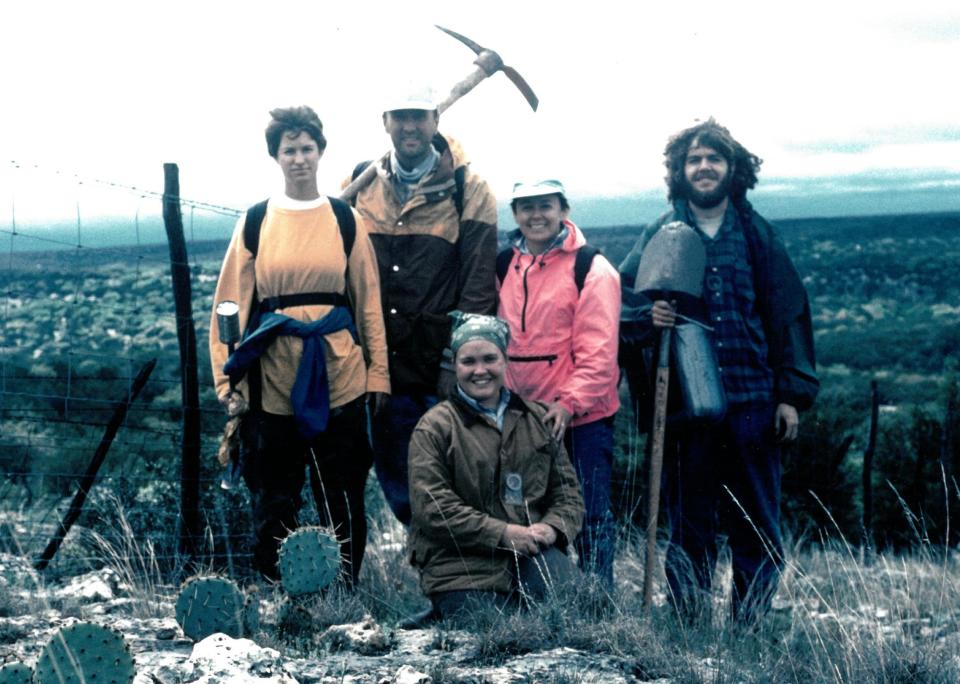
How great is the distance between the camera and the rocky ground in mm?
3439

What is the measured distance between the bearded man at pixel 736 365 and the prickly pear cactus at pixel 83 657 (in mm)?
2562

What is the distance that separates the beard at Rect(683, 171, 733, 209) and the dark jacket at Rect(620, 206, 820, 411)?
8 centimetres

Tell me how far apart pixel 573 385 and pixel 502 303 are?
518 millimetres

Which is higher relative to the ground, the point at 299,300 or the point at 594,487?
the point at 299,300

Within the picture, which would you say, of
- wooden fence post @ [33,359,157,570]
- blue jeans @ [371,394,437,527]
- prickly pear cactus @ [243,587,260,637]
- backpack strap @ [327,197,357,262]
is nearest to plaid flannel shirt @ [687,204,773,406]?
blue jeans @ [371,394,437,527]

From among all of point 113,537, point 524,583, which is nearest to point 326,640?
point 524,583

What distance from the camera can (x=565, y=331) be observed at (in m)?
4.52

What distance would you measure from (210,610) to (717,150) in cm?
288

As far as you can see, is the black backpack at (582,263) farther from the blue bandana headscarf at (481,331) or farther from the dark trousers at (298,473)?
the dark trousers at (298,473)

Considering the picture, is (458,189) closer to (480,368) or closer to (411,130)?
(411,130)

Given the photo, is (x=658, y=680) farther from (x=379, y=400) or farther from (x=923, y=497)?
(x=923, y=497)

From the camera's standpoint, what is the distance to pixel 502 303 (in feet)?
15.2

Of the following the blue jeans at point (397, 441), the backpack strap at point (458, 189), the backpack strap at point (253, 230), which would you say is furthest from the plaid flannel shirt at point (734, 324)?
the backpack strap at point (253, 230)

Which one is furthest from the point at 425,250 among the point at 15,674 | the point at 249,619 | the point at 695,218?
the point at 15,674
